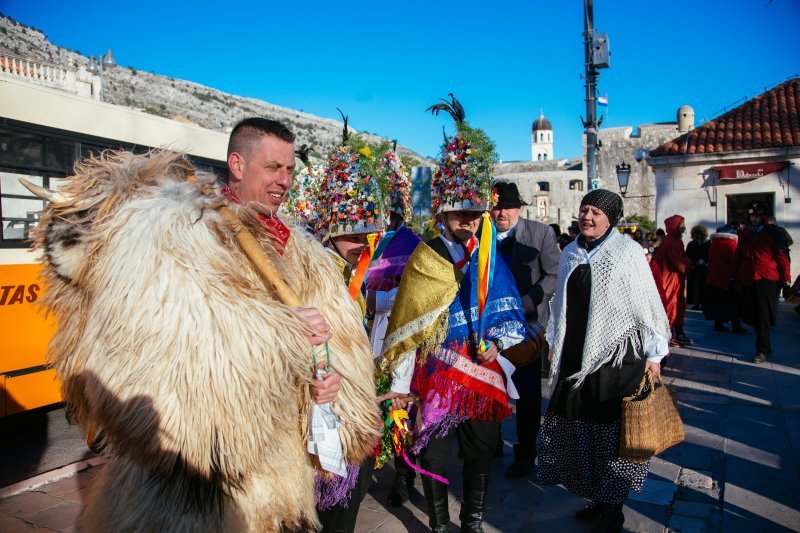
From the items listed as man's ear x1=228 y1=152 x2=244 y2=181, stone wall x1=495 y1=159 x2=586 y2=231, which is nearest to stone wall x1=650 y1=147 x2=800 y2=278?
man's ear x1=228 y1=152 x2=244 y2=181

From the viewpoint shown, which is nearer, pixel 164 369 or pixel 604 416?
pixel 164 369

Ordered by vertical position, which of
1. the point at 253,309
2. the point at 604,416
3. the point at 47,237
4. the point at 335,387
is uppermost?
the point at 47,237

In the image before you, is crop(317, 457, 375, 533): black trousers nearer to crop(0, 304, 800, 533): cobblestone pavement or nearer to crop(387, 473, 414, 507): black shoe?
crop(0, 304, 800, 533): cobblestone pavement

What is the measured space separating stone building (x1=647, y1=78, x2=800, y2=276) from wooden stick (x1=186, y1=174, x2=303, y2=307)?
18373 mm

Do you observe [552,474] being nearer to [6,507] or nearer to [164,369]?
[164,369]

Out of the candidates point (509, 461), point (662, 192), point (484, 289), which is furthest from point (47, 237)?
point (662, 192)

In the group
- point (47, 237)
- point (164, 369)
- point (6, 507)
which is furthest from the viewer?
point (6, 507)

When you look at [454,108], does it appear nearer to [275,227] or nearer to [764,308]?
[275,227]

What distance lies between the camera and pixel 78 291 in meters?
1.61

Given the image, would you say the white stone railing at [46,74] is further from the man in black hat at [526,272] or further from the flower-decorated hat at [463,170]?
the flower-decorated hat at [463,170]

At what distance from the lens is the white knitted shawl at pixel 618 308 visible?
3377 millimetres

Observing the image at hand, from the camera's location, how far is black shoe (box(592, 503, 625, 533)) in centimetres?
334

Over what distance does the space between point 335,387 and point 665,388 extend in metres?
2.61

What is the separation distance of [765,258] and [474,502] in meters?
6.97
